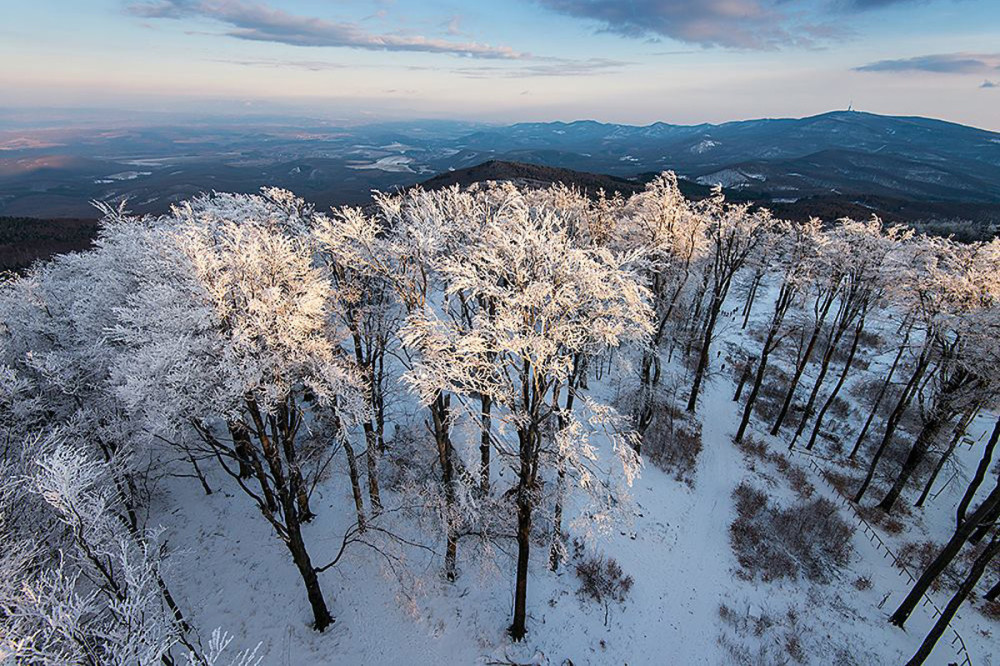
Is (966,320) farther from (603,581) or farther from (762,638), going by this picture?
(603,581)

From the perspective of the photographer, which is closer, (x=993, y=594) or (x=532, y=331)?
(x=532, y=331)

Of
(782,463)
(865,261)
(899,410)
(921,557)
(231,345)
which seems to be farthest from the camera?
(782,463)

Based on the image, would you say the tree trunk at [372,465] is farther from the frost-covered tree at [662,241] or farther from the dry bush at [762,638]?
the frost-covered tree at [662,241]

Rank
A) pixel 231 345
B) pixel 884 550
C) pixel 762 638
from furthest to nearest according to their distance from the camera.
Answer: pixel 884 550, pixel 762 638, pixel 231 345

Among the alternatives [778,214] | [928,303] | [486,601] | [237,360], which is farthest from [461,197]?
[778,214]

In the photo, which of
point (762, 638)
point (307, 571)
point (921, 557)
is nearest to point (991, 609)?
point (921, 557)

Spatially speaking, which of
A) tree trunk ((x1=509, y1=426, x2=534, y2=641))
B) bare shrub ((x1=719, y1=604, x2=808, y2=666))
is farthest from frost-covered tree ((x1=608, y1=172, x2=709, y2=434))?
tree trunk ((x1=509, y1=426, x2=534, y2=641))
